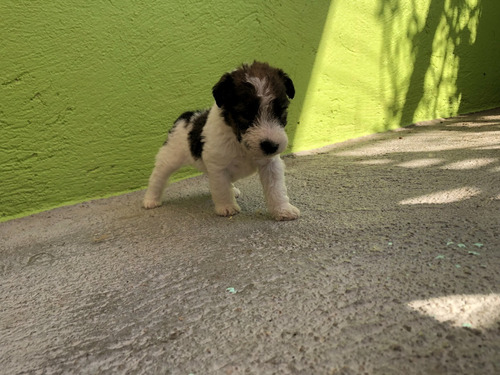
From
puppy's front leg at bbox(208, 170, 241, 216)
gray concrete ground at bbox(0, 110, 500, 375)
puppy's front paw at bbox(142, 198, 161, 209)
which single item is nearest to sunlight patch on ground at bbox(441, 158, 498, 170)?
gray concrete ground at bbox(0, 110, 500, 375)

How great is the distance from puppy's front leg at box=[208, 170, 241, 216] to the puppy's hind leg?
516mm

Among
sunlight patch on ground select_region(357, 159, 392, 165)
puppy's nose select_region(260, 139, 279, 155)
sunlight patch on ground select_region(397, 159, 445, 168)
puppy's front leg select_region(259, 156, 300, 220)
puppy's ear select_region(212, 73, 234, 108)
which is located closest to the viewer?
puppy's nose select_region(260, 139, 279, 155)

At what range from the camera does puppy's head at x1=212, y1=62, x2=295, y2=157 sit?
7.74ft

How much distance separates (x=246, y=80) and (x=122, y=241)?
1.28 meters

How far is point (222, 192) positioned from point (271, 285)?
117 centimetres

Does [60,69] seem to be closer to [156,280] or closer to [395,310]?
[156,280]

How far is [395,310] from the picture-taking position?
57.7 inches

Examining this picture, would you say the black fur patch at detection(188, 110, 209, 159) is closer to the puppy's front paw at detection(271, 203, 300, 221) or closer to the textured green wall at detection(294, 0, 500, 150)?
the puppy's front paw at detection(271, 203, 300, 221)

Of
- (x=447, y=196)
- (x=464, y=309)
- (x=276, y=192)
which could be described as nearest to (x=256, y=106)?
(x=276, y=192)

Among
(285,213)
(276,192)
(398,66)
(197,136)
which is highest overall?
(398,66)

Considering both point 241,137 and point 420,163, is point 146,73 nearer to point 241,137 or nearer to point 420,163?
point 241,137

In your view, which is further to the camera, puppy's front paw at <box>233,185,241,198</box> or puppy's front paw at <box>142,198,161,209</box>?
puppy's front paw at <box>233,185,241,198</box>

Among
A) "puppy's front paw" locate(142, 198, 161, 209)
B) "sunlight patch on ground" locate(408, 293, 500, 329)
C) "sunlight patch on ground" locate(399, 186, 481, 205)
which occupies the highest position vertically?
"sunlight patch on ground" locate(408, 293, 500, 329)

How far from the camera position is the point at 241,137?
2.49 m
